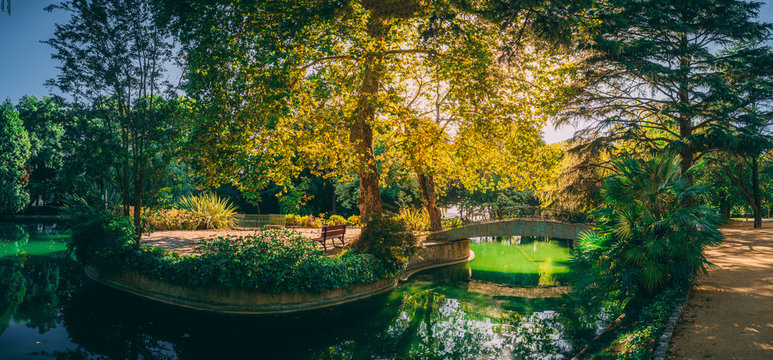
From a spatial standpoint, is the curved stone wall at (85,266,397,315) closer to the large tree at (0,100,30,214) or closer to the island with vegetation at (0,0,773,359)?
the island with vegetation at (0,0,773,359)

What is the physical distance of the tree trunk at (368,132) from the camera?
13.3 m

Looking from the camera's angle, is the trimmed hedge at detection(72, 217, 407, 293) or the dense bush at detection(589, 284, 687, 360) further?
the trimmed hedge at detection(72, 217, 407, 293)

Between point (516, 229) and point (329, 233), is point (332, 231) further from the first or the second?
point (516, 229)

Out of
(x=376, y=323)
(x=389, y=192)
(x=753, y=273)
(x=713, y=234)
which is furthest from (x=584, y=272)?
(x=389, y=192)

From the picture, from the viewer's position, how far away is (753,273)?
10.8m

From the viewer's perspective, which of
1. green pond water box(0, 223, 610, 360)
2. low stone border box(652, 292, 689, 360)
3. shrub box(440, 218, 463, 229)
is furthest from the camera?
shrub box(440, 218, 463, 229)

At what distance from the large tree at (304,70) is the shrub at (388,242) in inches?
31.1

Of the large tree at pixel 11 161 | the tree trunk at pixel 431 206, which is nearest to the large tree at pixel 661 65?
the tree trunk at pixel 431 206

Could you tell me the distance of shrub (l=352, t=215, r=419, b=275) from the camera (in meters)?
13.6

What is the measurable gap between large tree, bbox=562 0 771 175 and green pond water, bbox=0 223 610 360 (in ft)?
30.1

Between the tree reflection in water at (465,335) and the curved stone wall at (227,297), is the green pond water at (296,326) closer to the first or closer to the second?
the tree reflection in water at (465,335)

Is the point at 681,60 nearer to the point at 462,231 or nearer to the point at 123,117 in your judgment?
the point at 462,231

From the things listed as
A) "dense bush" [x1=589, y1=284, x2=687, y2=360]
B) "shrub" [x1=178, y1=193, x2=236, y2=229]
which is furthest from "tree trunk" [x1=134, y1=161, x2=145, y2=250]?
"dense bush" [x1=589, y1=284, x2=687, y2=360]

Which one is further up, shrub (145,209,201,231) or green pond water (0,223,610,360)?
shrub (145,209,201,231)
